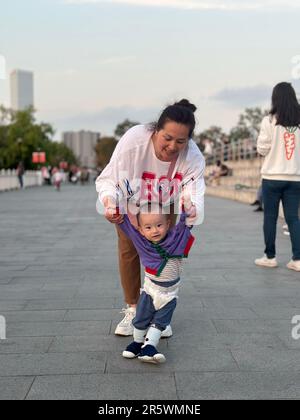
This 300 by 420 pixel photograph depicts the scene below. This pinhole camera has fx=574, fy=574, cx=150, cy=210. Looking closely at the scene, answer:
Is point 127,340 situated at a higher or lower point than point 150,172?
lower

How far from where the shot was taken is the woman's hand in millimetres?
3365

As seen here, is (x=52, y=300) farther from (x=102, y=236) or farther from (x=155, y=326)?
(x=102, y=236)

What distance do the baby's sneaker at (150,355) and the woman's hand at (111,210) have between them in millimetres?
771

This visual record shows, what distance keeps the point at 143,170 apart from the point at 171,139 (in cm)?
37

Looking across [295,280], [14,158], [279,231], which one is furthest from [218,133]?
[295,280]

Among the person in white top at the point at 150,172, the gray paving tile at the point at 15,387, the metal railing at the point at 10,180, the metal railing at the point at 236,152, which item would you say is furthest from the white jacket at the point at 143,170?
the metal railing at the point at 10,180

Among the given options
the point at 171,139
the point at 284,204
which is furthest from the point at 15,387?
the point at 284,204

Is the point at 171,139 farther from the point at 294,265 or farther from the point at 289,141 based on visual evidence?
the point at 294,265

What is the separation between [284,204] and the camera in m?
6.11

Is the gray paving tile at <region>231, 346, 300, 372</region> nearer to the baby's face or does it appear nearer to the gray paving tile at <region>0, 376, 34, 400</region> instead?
the baby's face

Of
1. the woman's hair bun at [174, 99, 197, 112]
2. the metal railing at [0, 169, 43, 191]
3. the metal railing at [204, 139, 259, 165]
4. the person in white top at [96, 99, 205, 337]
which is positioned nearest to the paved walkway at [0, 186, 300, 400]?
the person in white top at [96, 99, 205, 337]

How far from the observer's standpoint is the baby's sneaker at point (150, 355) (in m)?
3.29

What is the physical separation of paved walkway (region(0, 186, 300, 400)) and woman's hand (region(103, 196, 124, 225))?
2.76 feet
